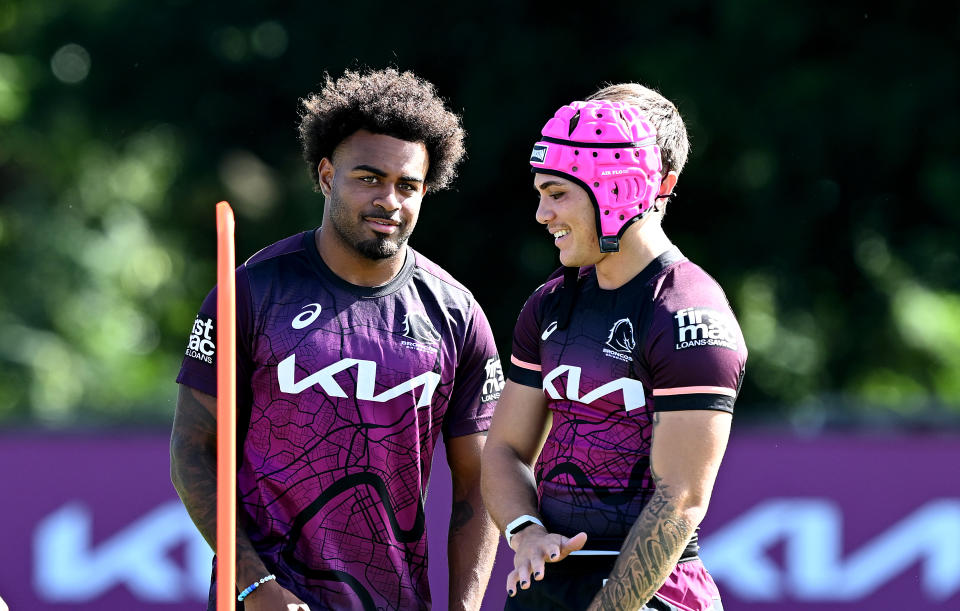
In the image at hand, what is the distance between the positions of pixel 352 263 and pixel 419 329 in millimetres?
288

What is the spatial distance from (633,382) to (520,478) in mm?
473

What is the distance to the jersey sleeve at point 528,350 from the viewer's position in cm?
391

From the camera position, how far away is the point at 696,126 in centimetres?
1181

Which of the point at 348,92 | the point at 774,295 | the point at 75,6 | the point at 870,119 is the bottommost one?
the point at 348,92

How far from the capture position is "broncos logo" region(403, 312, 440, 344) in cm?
428

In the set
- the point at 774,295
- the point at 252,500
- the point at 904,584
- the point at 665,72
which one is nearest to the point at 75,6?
the point at 665,72

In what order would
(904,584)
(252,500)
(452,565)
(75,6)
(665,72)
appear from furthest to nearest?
(75,6) < (665,72) < (904,584) < (452,565) < (252,500)

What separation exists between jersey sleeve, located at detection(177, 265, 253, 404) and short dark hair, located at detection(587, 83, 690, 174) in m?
1.20

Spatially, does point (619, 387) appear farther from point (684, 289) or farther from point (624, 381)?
point (684, 289)

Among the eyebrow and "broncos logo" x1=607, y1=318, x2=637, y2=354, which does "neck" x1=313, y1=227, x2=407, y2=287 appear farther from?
"broncos logo" x1=607, y1=318, x2=637, y2=354

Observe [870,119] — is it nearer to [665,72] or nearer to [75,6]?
[665,72]

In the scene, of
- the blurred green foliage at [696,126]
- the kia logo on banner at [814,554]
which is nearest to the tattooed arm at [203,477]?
the kia logo on banner at [814,554]

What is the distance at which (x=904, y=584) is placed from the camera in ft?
24.7

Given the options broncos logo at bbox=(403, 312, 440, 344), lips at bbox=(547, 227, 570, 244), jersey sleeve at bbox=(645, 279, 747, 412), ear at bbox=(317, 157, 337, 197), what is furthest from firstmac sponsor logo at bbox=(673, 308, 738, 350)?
ear at bbox=(317, 157, 337, 197)
